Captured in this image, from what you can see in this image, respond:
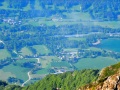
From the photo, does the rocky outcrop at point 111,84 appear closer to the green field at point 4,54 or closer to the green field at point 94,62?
the green field at point 94,62

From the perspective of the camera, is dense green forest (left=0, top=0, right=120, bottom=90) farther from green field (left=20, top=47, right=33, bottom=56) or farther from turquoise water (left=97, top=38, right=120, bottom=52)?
turquoise water (left=97, top=38, right=120, bottom=52)

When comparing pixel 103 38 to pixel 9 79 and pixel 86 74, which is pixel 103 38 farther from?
pixel 86 74

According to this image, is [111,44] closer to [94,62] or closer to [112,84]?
[94,62]

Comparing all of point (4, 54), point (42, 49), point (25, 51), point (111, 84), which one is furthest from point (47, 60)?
point (111, 84)

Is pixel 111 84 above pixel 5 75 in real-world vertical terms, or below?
above

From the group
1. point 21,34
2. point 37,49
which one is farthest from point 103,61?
point 21,34

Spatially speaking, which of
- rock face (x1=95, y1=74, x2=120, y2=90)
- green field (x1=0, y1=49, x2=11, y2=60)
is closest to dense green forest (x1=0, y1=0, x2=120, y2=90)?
green field (x1=0, y1=49, x2=11, y2=60)
